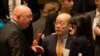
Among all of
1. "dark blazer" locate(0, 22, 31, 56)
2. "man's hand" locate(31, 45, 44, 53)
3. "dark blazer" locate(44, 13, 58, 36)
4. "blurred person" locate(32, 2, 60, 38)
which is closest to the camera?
"dark blazer" locate(0, 22, 31, 56)

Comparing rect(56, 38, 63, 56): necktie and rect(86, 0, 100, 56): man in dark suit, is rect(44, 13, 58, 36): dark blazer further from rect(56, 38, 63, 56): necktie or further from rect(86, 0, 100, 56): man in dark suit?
rect(56, 38, 63, 56): necktie

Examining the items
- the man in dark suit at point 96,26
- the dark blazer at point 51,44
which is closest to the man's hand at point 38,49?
the dark blazer at point 51,44

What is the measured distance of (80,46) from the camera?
4543mm

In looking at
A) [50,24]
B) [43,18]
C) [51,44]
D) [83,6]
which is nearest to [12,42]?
[51,44]

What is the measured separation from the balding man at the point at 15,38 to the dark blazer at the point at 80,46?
1.76ft

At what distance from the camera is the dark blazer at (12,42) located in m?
4.37

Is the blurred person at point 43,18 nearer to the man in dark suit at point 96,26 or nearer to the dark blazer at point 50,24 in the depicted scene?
the dark blazer at point 50,24

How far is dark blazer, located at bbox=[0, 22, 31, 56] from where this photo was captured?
14.3 feet

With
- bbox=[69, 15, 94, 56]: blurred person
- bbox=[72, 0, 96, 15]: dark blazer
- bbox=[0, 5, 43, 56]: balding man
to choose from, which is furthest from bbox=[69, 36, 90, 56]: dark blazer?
bbox=[72, 0, 96, 15]: dark blazer

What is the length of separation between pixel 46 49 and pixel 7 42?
1.93ft

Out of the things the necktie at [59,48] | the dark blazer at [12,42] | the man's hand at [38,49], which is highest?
the dark blazer at [12,42]

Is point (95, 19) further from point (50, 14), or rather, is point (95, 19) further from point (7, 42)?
point (7, 42)

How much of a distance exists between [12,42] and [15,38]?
57mm

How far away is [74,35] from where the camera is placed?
463 cm
